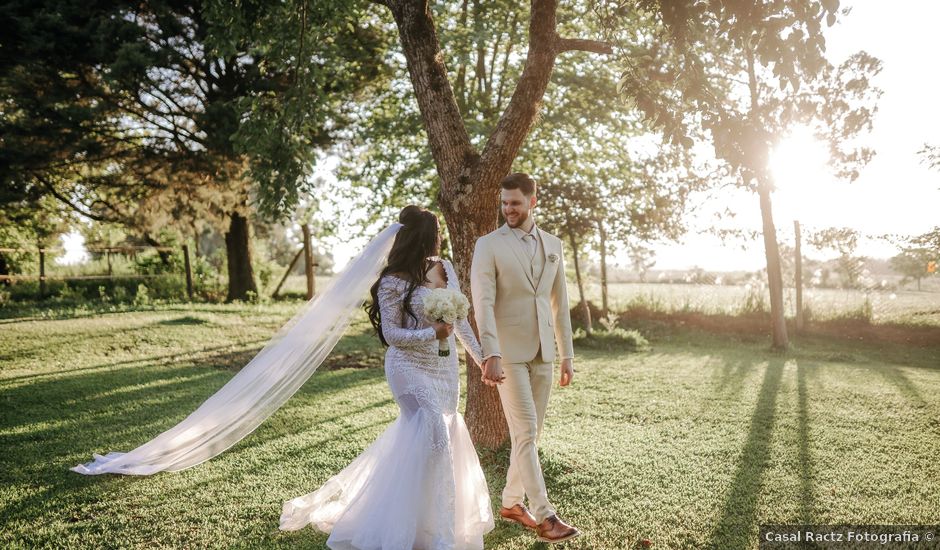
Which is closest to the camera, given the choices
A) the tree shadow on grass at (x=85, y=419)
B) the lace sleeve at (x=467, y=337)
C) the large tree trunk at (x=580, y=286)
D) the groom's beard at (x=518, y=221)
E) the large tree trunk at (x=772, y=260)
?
the groom's beard at (x=518, y=221)

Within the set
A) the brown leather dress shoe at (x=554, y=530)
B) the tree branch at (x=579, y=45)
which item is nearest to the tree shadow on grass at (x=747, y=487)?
the brown leather dress shoe at (x=554, y=530)

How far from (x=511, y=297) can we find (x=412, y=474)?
1.40 metres

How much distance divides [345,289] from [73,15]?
15.3 m

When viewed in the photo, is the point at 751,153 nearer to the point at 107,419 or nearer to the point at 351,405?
the point at 351,405

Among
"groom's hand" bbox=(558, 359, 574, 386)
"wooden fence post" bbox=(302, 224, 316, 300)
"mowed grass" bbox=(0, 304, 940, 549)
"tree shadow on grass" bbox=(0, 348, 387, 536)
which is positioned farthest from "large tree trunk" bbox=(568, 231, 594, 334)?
"groom's hand" bbox=(558, 359, 574, 386)

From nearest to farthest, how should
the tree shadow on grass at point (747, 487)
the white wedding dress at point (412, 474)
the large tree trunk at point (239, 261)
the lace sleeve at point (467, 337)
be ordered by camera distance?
the white wedding dress at point (412, 474) → the tree shadow on grass at point (747, 487) → the lace sleeve at point (467, 337) → the large tree trunk at point (239, 261)

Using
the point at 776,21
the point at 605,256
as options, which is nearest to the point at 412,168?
the point at 605,256

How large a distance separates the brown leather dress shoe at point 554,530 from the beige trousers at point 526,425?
0.04 m

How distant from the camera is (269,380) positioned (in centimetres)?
516

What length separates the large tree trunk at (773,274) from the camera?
48.0 feet

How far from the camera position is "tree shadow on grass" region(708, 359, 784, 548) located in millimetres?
4285

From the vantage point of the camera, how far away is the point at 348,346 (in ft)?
45.7

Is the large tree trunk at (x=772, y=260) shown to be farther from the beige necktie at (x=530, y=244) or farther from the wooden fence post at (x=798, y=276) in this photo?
the beige necktie at (x=530, y=244)

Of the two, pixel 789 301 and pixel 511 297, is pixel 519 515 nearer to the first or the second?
pixel 511 297
